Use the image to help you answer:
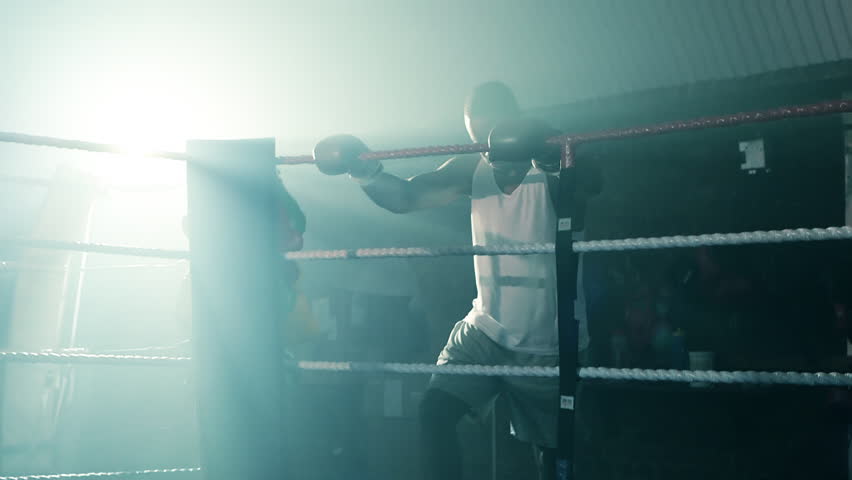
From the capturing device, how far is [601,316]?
331 cm

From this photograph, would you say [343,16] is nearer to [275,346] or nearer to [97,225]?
[275,346]

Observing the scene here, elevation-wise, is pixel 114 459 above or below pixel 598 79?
below

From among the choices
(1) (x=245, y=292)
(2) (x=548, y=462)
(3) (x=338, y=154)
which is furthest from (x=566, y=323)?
(2) (x=548, y=462)

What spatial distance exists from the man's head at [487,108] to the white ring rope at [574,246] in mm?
880

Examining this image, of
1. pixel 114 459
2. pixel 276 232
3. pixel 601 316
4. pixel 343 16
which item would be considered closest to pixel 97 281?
pixel 114 459

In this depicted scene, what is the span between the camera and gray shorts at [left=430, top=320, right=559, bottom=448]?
1846 millimetres

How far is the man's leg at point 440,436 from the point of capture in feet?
5.90

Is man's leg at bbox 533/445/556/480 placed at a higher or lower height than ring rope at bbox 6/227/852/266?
lower

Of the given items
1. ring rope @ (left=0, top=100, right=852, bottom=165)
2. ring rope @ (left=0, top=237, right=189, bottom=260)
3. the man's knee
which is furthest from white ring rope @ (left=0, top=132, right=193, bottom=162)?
the man's knee

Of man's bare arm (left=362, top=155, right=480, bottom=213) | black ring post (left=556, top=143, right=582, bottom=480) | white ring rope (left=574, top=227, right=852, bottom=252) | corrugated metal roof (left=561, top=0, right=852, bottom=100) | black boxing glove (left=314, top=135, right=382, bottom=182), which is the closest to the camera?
white ring rope (left=574, top=227, right=852, bottom=252)

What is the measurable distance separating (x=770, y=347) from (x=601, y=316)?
80 centimetres

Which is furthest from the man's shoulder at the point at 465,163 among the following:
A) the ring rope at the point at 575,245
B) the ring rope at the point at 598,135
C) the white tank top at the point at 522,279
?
the ring rope at the point at 575,245

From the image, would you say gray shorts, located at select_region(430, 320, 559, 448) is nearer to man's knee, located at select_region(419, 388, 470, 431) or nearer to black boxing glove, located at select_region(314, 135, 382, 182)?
man's knee, located at select_region(419, 388, 470, 431)

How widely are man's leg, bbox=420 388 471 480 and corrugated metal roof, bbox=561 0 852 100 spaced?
6.50 feet
